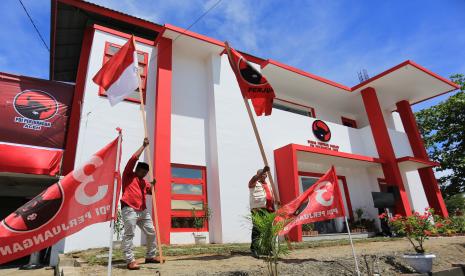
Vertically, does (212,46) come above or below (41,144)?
above

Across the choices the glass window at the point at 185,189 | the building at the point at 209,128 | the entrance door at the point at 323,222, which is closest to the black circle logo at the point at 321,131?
the building at the point at 209,128

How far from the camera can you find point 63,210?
120 inches

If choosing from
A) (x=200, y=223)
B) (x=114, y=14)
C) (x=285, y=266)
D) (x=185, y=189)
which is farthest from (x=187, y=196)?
(x=114, y=14)

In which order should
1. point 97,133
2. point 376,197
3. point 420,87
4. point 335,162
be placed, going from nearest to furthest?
point 97,133, point 376,197, point 335,162, point 420,87

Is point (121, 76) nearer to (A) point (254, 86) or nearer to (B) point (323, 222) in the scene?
(A) point (254, 86)

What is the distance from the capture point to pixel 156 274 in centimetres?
339

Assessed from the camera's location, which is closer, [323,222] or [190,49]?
[190,49]

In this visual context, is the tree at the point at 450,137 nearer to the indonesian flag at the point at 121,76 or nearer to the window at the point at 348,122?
the window at the point at 348,122

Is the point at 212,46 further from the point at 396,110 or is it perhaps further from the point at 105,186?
the point at 396,110

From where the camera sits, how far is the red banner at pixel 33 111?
24.3 feet

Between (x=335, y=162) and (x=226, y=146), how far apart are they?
500cm

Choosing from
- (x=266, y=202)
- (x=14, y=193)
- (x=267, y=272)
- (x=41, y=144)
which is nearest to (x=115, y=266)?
(x=267, y=272)

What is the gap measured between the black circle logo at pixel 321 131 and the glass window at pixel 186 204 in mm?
5420

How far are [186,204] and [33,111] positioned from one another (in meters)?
4.52
